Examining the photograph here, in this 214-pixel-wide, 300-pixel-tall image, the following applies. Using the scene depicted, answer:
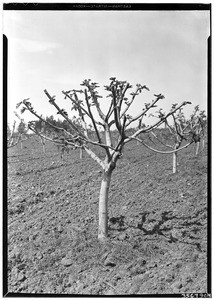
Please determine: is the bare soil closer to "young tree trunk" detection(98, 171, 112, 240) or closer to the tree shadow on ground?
the tree shadow on ground

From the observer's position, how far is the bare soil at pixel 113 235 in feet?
14.0

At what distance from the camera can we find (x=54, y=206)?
5.68 metres

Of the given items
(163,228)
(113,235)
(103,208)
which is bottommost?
(113,235)

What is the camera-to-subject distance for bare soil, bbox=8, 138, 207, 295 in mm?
4277

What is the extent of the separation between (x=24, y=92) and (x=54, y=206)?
96.2 inches

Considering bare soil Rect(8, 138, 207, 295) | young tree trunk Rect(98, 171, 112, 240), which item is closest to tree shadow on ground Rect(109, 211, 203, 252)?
bare soil Rect(8, 138, 207, 295)

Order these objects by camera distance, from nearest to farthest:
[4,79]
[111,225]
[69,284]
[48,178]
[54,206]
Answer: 1. [69,284]
2. [4,79]
3. [111,225]
4. [54,206]
5. [48,178]

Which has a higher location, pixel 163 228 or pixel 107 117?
pixel 107 117

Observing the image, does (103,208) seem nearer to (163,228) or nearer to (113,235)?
(113,235)

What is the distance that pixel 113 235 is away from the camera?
485cm

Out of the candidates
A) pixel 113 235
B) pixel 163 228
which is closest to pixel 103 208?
pixel 113 235

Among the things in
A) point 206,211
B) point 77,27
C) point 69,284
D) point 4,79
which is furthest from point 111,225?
point 77,27

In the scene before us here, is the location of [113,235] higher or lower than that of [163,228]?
lower

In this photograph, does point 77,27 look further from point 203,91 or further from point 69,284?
point 69,284
